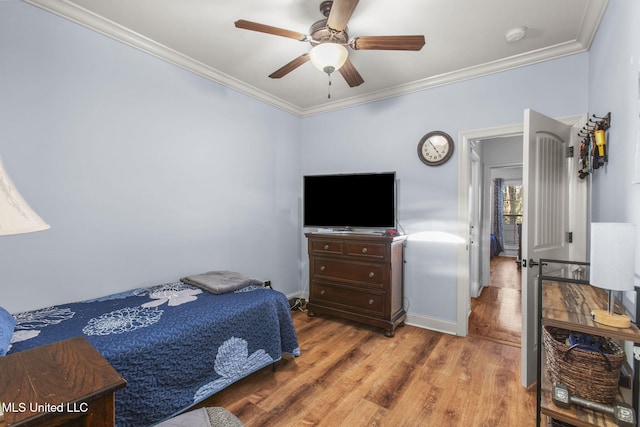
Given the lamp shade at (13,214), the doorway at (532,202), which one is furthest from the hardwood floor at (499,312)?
the lamp shade at (13,214)

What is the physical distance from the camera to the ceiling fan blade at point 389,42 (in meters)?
1.75

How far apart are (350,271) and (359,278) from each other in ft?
0.41

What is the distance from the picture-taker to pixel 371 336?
2.94m

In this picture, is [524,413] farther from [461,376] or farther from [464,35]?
[464,35]

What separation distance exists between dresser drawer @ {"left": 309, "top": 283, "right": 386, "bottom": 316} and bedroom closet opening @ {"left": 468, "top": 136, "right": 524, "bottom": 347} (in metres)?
1.02

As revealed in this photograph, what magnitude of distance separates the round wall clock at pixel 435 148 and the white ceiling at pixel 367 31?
55cm

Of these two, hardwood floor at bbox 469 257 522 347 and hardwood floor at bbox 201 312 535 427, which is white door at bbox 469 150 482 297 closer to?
hardwood floor at bbox 469 257 522 347

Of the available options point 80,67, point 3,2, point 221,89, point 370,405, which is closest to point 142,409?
point 370,405

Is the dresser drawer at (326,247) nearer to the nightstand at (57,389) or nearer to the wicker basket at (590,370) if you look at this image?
the wicker basket at (590,370)

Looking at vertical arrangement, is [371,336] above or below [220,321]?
below

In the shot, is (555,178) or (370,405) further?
(555,178)

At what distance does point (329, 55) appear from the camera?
186cm

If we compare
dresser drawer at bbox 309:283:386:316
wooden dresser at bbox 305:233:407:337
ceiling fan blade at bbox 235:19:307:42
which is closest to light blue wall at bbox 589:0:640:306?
wooden dresser at bbox 305:233:407:337

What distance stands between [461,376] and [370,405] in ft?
2.70
